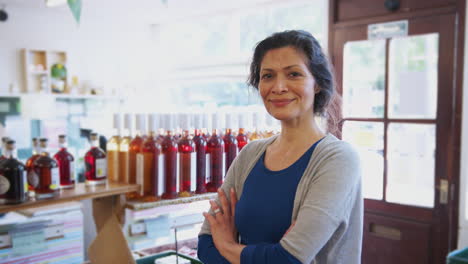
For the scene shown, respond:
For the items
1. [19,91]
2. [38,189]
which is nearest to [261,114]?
[38,189]

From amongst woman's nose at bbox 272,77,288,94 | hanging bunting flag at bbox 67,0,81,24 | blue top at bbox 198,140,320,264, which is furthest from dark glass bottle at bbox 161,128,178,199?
hanging bunting flag at bbox 67,0,81,24

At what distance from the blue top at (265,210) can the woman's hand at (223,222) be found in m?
0.04

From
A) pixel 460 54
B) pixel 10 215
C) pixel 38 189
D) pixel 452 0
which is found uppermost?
pixel 452 0

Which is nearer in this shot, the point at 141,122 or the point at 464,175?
the point at 141,122

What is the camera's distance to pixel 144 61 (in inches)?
227

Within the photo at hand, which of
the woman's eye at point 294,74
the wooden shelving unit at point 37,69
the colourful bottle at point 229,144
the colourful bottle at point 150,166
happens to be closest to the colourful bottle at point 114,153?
the colourful bottle at point 150,166

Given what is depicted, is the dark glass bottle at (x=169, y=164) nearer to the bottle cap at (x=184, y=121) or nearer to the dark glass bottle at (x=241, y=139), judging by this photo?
the bottle cap at (x=184, y=121)

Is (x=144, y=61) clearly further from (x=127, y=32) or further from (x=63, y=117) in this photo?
(x=63, y=117)

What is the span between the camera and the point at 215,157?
6.16 feet

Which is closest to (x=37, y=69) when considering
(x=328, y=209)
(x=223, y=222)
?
(x=223, y=222)

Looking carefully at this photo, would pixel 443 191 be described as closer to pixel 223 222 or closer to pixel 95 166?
pixel 223 222

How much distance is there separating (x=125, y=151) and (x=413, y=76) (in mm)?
2038

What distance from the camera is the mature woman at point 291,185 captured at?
1.05m

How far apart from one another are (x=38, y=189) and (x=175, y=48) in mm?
4248
